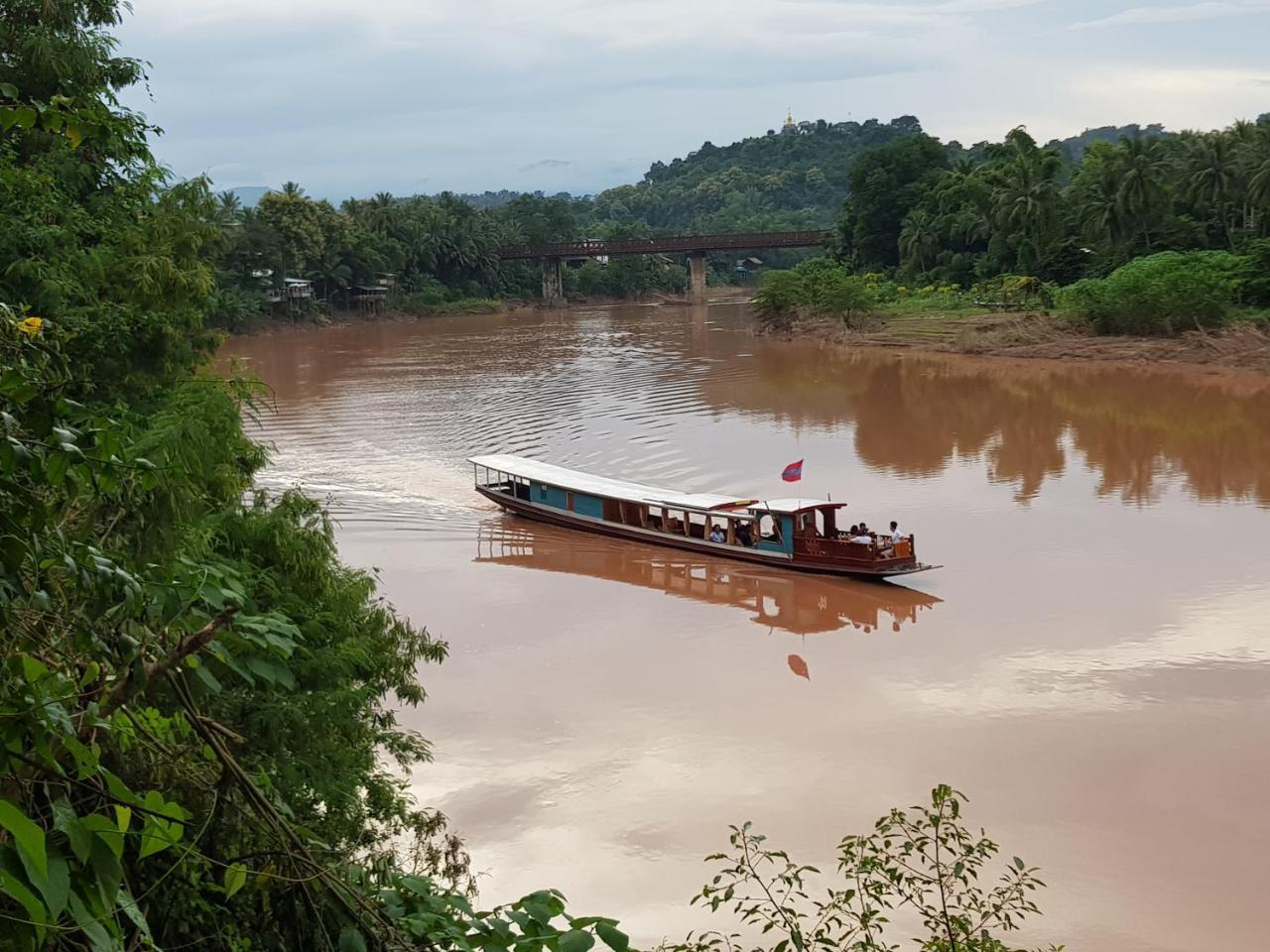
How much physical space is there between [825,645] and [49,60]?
12381 mm

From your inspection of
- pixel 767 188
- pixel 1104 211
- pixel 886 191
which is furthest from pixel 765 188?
pixel 1104 211

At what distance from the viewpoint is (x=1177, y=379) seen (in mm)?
39906

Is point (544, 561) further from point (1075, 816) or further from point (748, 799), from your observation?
point (1075, 816)

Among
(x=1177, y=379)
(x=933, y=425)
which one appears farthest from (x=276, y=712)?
(x=1177, y=379)

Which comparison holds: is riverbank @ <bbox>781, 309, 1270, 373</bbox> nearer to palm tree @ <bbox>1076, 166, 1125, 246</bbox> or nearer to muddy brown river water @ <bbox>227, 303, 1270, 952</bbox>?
muddy brown river water @ <bbox>227, 303, 1270, 952</bbox>

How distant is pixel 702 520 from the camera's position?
25.7 metres

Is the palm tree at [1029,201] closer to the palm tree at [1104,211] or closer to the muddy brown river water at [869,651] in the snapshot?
the palm tree at [1104,211]

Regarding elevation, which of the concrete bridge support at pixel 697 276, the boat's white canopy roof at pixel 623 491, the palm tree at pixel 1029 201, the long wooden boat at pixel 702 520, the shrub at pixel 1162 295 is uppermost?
the palm tree at pixel 1029 201

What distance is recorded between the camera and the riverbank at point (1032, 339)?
137ft

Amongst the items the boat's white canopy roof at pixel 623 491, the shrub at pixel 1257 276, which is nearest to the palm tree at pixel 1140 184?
the shrub at pixel 1257 276

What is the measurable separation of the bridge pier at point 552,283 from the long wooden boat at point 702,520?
62177mm

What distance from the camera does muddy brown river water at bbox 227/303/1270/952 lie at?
12203mm

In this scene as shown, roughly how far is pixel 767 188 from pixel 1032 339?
9727 centimetres

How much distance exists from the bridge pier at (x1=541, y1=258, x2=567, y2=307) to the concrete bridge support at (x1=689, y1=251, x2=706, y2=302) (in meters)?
9.22
